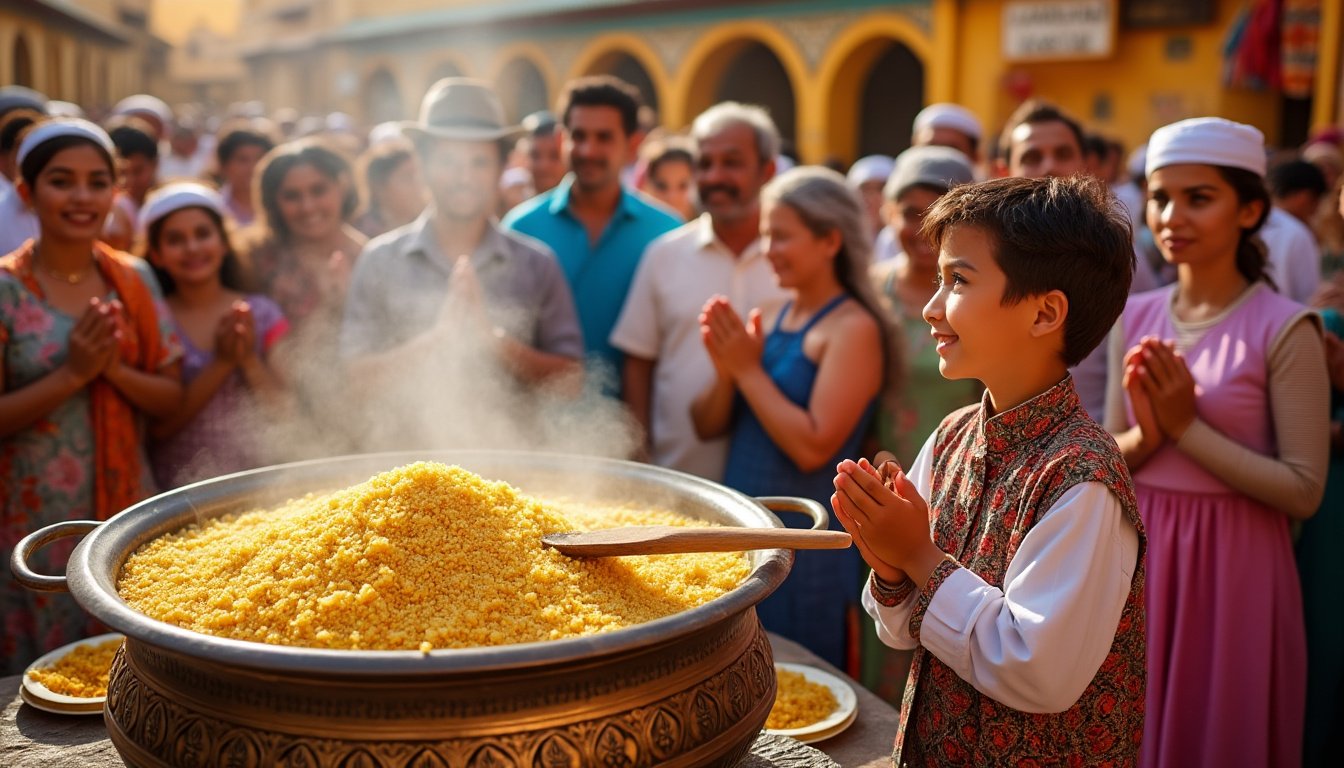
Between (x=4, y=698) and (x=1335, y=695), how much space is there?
137 inches

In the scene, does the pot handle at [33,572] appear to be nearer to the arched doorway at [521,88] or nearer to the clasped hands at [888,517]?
the clasped hands at [888,517]

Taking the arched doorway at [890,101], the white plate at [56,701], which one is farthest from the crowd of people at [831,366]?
the arched doorway at [890,101]

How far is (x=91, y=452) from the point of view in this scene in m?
3.46

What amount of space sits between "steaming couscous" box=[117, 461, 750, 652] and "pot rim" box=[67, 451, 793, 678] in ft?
0.22

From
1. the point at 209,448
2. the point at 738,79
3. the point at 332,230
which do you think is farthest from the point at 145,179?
the point at 738,79

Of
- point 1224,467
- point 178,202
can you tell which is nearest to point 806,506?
point 1224,467

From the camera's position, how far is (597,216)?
15.9 ft

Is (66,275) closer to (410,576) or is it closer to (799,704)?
(410,576)

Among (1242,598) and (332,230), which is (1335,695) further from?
(332,230)

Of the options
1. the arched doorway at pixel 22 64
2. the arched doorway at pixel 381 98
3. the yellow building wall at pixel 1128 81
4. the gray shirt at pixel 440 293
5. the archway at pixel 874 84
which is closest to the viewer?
the gray shirt at pixel 440 293

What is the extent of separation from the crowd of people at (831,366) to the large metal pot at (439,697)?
0.35 m

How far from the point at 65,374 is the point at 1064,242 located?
2900 millimetres

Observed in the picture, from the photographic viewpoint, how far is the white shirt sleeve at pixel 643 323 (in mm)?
4258

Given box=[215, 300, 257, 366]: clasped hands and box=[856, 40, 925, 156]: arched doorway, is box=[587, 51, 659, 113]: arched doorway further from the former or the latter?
box=[215, 300, 257, 366]: clasped hands
